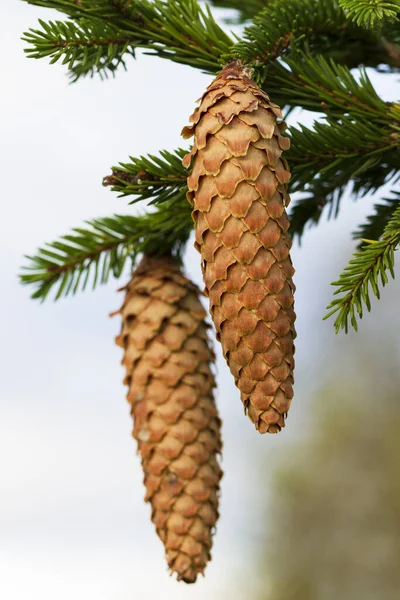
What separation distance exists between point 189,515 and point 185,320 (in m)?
0.30

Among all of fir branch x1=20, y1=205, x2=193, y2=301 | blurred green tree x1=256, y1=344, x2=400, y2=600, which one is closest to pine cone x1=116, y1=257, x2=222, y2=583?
fir branch x1=20, y1=205, x2=193, y2=301

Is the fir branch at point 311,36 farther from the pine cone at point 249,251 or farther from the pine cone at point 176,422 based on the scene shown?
the pine cone at point 176,422

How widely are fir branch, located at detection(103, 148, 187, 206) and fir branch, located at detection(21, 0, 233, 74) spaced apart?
138 mm

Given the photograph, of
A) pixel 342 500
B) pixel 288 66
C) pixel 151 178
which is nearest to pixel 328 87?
pixel 288 66

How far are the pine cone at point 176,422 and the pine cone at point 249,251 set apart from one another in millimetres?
336

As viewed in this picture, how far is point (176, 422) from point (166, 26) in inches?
22.8

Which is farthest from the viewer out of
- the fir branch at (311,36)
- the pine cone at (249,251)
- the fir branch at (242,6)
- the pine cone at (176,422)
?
the fir branch at (242,6)

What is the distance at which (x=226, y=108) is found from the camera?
2.94 feet

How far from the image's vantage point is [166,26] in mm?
1048

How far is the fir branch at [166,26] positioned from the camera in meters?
1.04

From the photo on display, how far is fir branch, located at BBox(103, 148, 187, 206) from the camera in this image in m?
1.03

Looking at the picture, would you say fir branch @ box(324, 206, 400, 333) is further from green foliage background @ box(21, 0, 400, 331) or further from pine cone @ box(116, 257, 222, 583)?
pine cone @ box(116, 257, 222, 583)

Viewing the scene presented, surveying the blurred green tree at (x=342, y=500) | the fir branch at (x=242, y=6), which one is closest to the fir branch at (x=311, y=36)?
the fir branch at (x=242, y=6)

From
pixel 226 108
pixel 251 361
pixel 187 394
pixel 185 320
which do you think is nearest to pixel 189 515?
pixel 187 394
